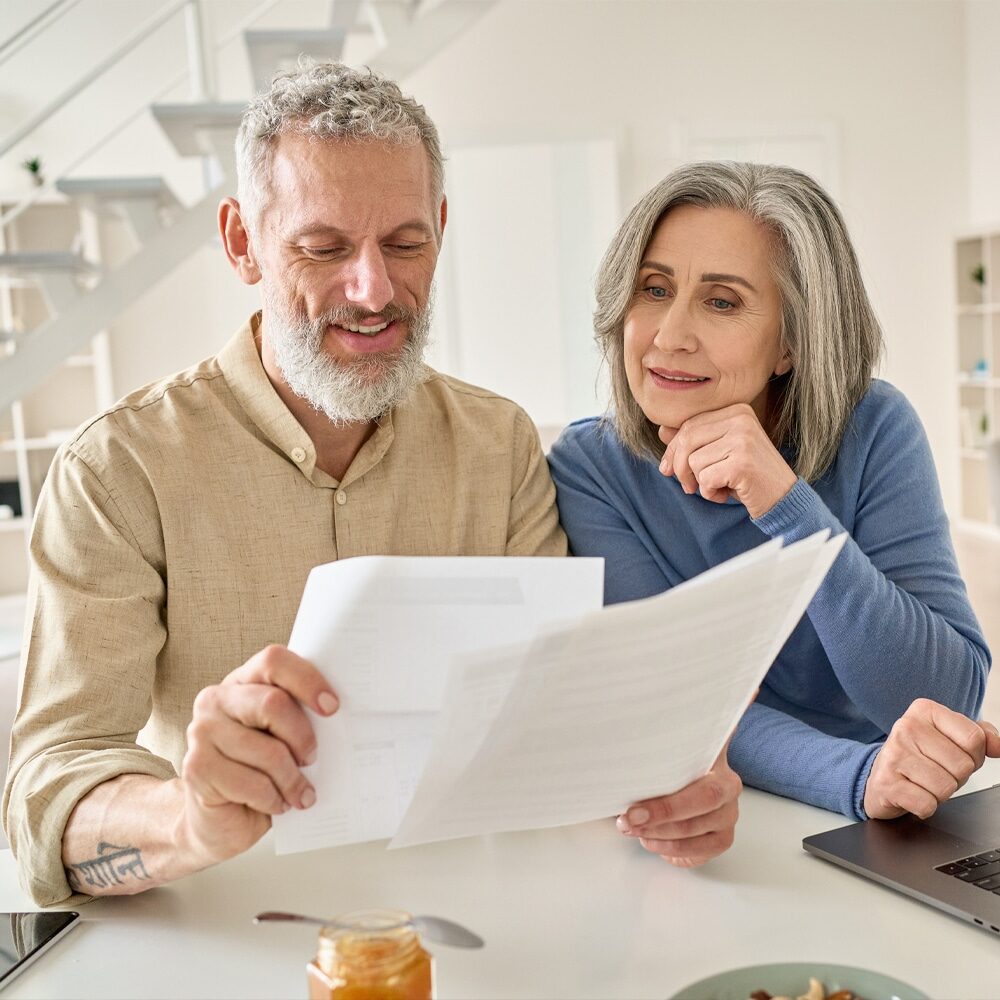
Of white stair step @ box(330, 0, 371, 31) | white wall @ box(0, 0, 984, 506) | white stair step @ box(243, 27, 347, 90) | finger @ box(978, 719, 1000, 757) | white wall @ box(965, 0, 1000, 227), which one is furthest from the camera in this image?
white wall @ box(965, 0, 1000, 227)

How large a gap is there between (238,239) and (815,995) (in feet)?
3.96

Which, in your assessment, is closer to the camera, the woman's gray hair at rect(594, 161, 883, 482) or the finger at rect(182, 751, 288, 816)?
the finger at rect(182, 751, 288, 816)

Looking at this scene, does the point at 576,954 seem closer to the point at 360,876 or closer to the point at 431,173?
the point at 360,876

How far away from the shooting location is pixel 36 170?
669cm

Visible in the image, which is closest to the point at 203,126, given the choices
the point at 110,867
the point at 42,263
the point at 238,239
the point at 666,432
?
the point at 42,263

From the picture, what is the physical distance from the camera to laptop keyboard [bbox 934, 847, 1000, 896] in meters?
1.00

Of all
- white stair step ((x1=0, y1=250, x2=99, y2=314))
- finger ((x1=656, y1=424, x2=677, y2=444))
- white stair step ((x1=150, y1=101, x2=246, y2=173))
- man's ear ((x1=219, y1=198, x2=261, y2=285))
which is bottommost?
finger ((x1=656, y1=424, x2=677, y2=444))

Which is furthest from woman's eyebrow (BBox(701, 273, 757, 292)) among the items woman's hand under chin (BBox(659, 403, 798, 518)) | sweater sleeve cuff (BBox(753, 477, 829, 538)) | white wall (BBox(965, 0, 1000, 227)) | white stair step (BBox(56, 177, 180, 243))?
white wall (BBox(965, 0, 1000, 227))

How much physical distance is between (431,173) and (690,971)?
3.46ft

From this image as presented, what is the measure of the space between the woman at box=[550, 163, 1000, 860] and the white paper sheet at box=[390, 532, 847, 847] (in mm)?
582

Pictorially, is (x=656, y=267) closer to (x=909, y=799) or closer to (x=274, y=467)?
(x=274, y=467)

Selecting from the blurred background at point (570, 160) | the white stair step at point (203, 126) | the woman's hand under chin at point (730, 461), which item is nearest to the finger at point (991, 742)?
the woman's hand under chin at point (730, 461)

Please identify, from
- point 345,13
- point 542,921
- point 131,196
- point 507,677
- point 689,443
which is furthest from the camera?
point 345,13

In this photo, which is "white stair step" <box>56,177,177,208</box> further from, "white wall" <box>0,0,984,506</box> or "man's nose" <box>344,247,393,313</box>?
"man's nose" <box>344,247,393,313</box>
